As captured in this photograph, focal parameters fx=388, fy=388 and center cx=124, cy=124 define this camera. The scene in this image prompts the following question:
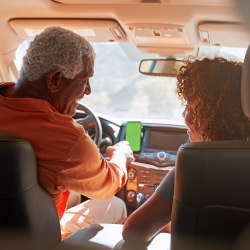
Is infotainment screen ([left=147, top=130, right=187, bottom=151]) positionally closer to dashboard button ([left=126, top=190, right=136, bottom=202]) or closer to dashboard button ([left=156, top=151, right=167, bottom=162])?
dashboard button ([left=156, top=151, right=167, bottom=162])

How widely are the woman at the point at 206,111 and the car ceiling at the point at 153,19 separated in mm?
1187

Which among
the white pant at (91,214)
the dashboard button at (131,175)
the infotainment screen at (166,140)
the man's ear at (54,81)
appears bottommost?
the dashboard button at (131,175)

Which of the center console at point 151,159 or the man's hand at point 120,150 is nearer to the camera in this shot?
the man's hand at point 120,150

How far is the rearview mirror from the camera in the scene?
356 centimetres

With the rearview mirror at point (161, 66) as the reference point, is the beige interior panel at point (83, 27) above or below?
above

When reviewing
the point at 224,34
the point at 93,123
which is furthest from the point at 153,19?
the point at 93,123

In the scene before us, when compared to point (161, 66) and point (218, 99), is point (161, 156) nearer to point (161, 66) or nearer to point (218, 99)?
point (161, 66)

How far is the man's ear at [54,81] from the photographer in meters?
1.82

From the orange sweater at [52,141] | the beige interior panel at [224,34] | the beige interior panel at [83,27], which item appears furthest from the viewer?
the beige interior panel at [83,27]

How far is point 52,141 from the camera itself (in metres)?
1.73

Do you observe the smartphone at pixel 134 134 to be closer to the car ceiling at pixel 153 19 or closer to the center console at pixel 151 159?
the center console at pixel 151 159

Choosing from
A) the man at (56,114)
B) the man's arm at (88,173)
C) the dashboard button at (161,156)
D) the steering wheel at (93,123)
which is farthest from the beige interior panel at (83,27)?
the man's arm at (88,173)

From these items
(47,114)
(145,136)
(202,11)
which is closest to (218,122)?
(47,114)

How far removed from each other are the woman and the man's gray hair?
0.50 m
